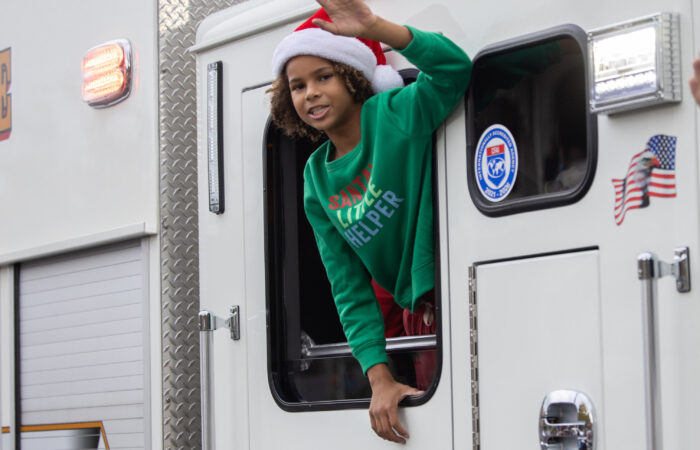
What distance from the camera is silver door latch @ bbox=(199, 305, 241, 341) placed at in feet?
11.0

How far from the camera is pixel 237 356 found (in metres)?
3.35

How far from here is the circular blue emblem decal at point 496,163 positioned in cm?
265

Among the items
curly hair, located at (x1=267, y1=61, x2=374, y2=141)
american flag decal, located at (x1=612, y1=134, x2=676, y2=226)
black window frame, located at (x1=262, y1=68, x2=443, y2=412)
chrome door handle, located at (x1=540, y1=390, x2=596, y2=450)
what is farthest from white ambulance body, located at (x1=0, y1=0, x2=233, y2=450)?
american flag decal, located at (x1=612, y1=134, x2=676, y2=226)

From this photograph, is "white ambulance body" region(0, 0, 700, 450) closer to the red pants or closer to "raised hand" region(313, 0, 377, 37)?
the red pants

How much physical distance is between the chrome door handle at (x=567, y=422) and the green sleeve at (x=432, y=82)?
2.37ft

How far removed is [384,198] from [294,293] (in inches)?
21.1

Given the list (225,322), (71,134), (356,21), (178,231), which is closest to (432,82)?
(356,21)

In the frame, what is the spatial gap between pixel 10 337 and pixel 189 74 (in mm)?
1252

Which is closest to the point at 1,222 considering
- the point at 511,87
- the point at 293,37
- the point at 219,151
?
the point at 219,151

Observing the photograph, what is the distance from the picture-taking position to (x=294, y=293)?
3.32 meters

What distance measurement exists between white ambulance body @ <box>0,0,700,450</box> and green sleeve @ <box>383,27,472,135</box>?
41 millimetres

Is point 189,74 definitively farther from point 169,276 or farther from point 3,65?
point 3,65

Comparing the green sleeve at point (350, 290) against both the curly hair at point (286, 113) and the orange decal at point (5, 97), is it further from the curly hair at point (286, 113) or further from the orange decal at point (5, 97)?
the orange decal at point (5, 97)

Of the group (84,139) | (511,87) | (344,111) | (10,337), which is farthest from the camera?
(10,337)
